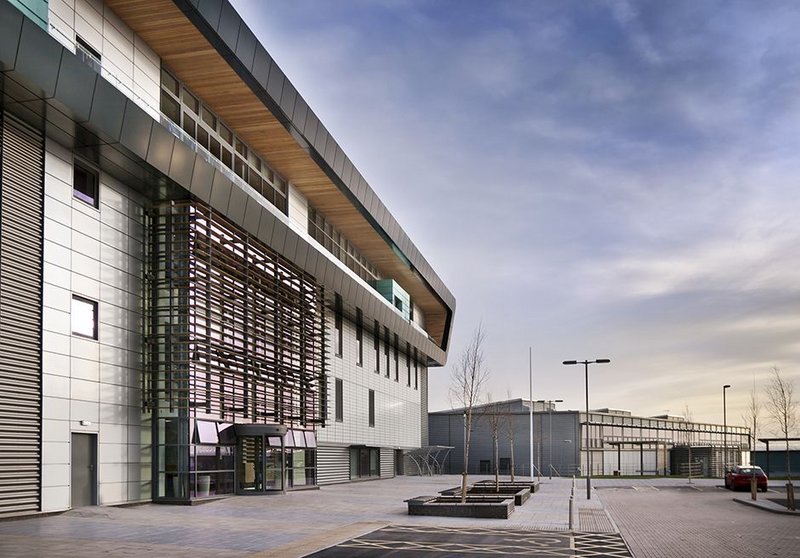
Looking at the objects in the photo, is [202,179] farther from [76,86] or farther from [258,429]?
[258,429]

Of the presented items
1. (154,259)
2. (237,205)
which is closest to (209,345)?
(154,259)

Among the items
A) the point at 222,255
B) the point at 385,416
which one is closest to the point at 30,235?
the point at 222,255

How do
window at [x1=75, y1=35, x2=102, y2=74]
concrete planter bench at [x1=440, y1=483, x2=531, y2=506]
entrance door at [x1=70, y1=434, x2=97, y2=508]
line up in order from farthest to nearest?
concrete planter bench at [x1=440, y1=483, x2=531, y2=506] → entrance door at [x1=70, y1=434, x2=97, y2=508] → window at [x1=75, y1=35, x2=102, y2=74]

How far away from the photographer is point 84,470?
2545cm

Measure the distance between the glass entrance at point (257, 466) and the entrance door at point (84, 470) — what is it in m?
9.07

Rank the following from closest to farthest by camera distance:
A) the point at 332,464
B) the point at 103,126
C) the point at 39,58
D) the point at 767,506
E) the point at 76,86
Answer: the point at 39,58, the point at 76,86, the point at 103,126, the point at 767,506, the point at 332,464

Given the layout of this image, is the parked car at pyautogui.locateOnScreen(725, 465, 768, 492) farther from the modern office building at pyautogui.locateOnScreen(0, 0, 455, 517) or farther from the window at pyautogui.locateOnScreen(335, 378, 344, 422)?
the modern office building at pyautogui.locateOnScreen(0, 0, 455, 517)

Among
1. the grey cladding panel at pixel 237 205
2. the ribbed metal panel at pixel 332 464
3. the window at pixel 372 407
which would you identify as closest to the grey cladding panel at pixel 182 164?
the grey cladding panel at pixel 237 205

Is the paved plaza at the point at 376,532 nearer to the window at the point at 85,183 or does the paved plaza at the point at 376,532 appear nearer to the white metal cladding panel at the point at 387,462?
the window at the point at 85,183

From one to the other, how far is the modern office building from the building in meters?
41.8

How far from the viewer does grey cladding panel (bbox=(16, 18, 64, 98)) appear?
20.0m

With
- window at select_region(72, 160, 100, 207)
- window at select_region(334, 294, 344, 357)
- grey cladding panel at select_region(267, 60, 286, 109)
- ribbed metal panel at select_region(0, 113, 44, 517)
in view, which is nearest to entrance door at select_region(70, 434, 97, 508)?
ribbed metal panel at select_region(0, 113, 44, 517)

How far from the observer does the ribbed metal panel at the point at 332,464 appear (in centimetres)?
4778

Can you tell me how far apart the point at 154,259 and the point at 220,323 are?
3.28m
